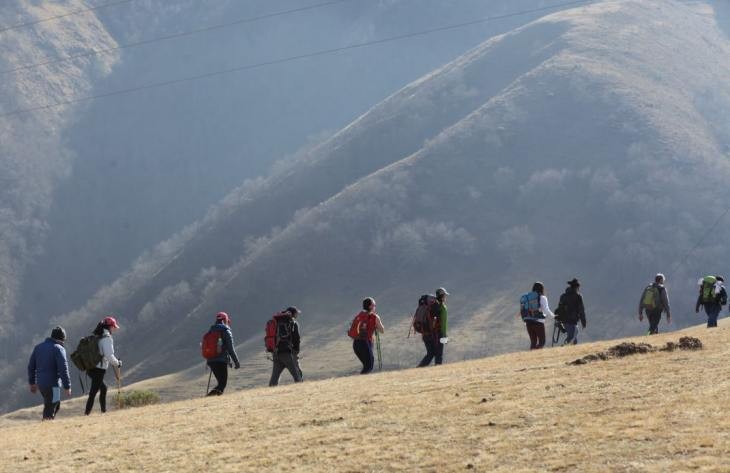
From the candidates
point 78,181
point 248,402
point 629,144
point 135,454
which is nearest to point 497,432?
point 135,454

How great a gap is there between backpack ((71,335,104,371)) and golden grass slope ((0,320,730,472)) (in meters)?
1.05

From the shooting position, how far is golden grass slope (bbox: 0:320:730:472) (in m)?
11.7

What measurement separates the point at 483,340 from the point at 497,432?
66267 mm

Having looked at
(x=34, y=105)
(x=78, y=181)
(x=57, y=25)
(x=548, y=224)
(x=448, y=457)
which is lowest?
(x=448, y=457)

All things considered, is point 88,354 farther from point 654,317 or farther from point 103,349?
point 654,317

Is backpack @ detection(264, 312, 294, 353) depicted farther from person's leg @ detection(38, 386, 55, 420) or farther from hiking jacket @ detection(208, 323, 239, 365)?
person's leg @ detection(38, 386, 55, 420)

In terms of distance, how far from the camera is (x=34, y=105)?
164 m

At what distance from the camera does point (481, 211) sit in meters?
105

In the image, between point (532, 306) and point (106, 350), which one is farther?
point (532, 306)

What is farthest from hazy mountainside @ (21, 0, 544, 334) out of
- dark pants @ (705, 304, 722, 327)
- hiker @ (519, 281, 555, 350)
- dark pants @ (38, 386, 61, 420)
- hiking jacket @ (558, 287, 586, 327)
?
dark pants @ (38, 386, 61, 420)

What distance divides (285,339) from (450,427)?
9.43m

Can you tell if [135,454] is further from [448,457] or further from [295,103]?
[295,103]

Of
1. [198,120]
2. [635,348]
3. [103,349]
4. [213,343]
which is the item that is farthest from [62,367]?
[198,120]

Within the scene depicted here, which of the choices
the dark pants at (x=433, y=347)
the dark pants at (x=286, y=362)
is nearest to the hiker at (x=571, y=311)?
the dark pants at (x=433, y=347)
